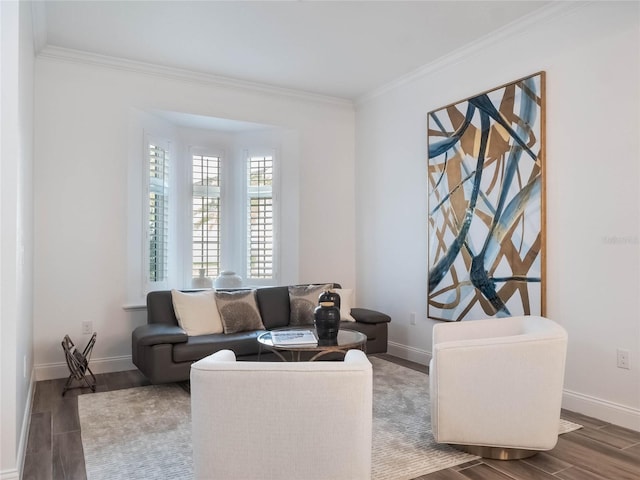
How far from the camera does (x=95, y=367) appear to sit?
439 cm

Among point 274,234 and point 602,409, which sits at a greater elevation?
point 274,234

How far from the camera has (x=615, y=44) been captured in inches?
124

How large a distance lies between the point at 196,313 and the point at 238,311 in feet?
1.21

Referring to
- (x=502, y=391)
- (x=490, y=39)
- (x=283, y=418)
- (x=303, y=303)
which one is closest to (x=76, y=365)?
(x=303, y=303)

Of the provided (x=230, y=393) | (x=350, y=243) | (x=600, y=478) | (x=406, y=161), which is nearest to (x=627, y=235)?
(x=600, y=478)

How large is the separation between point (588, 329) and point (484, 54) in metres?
2.36

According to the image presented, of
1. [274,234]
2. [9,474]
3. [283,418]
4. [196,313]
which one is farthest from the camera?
[274,234]

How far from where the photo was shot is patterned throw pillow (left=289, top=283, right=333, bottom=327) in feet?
15.4

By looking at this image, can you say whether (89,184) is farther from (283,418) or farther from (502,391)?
(502,391)

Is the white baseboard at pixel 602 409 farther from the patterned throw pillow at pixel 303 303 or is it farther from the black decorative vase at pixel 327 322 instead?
the patterned throw pillow at pixel 303 303

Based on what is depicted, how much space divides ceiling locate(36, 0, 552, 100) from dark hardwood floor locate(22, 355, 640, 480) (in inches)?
114

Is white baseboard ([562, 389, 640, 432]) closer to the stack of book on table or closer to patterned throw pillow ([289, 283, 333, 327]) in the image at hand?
the stack of book on table

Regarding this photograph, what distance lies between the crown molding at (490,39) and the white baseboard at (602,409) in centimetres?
270

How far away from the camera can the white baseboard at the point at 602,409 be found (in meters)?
3.05
